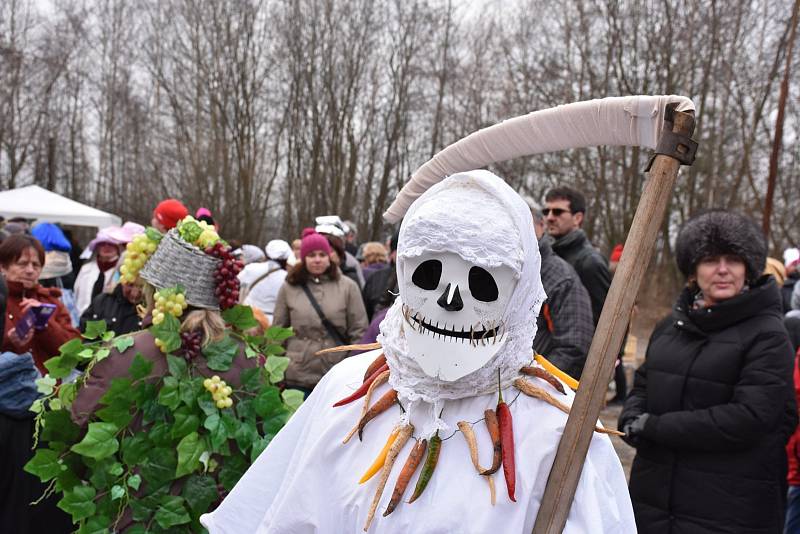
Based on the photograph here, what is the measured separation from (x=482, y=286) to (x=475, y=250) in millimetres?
102

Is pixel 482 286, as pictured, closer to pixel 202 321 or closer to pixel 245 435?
pixel 245 435

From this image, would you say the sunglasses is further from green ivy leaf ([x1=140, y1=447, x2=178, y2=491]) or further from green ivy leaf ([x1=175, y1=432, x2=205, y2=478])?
green ivy leaf ([x1=140, y1=447, x2=178, y2=491])

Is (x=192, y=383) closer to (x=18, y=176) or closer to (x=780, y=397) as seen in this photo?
(x=780, y=397)

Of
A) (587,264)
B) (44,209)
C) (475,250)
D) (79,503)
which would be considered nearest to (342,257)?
(587,264)

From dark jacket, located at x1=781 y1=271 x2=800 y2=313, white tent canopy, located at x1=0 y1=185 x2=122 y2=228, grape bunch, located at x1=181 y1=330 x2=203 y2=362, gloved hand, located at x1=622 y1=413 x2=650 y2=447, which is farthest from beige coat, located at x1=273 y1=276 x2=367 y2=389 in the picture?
white tent canopy, located at x1=0 y1=185 x2=122 y2=228

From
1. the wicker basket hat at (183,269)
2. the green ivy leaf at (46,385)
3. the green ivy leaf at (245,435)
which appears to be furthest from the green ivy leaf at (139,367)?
the green ivy leaf at (46,385)

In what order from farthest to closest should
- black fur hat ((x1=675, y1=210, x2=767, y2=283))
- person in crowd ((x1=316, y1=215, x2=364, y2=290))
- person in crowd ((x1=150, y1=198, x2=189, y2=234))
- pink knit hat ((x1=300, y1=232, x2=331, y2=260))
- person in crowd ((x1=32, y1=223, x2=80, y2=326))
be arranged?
person in crowd ((x1=316, y1=215, x2=364, y2=290)) → person in crowd ((x1=32, y1=223, x2=80, y2=326)) → pink knit hat ((x1=300, y1=232, x2=331, y2=260)) → person in crowd ((x1=150, y1=198, x2=189, y2=234)) → black fur hat ((x1=675, y1=210, x2=767, y2=283))

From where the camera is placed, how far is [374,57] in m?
18.2

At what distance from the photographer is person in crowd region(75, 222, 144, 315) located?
18.6 feet

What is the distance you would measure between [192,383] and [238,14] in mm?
16583

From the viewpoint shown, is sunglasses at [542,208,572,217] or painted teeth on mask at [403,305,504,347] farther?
sunglasses at [542,208,572,217]

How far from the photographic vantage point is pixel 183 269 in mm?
2924

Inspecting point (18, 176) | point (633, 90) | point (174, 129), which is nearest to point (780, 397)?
point (633, 90)

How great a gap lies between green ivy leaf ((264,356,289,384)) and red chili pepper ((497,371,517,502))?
1478mm
